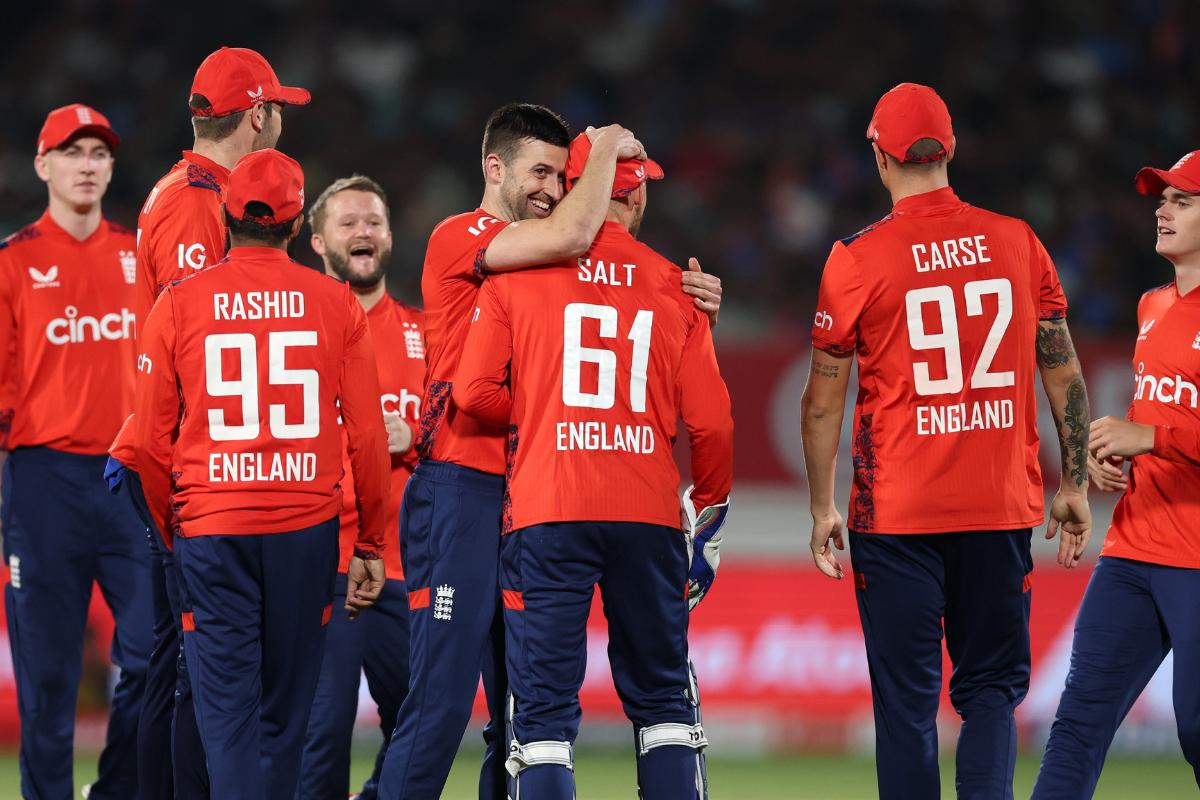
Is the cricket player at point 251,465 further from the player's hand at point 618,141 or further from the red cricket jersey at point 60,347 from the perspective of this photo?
the red cricket jersey at point 60,347

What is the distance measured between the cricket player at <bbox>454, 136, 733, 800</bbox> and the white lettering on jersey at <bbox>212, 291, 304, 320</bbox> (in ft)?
2.00

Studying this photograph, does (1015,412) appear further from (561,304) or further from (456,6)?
(456,6)

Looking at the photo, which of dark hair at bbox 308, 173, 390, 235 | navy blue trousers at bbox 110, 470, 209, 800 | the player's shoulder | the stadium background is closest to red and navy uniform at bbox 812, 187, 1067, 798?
dark hair at bbox 308, 173, 390, 235

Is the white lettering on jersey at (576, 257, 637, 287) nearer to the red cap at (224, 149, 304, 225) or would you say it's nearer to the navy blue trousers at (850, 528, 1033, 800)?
the red cap at (224, 149, 304, 225)

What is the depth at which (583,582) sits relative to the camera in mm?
5086

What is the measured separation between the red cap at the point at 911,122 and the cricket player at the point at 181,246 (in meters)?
2.35

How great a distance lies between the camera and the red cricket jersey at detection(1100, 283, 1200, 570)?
18.5 ft

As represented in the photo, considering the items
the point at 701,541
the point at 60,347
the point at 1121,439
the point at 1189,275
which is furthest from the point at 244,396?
the point at 1189,275

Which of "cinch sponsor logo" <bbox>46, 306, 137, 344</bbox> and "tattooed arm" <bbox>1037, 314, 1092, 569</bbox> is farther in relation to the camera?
"cinch sponsor logo" <bbox>46, 306, 137, 344</bbox>

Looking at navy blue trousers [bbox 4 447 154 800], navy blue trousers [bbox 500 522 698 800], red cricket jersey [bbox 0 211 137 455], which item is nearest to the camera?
navy blue trousers [bbox 500 522 698 800]

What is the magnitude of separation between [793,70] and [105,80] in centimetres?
668

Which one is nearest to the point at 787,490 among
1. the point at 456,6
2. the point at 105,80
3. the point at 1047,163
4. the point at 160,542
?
the point at 1047,163

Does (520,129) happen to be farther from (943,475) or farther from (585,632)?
(943,475)

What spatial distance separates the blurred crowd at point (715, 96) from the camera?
45.8 ft
